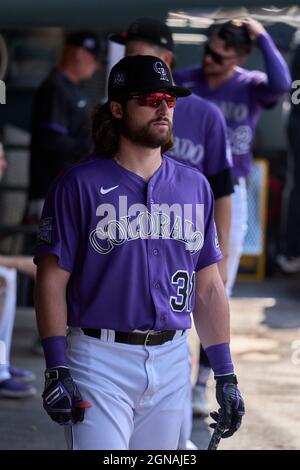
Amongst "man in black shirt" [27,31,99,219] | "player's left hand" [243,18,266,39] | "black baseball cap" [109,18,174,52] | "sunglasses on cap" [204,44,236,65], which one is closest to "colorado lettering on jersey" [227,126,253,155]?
"sunglasses on cap" [204,44,236,65]

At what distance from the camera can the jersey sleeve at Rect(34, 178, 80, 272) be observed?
3.57 m

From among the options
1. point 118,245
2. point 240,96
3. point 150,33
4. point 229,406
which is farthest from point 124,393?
point 240,96

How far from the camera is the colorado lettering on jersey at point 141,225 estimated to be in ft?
11.7

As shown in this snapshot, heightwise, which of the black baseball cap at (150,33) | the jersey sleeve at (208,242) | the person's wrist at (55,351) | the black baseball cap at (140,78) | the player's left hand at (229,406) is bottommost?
the player's left hand at (229,406)

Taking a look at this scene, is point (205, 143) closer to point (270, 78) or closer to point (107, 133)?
point (270, 78)

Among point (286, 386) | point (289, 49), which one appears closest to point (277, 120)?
point (289, 49)

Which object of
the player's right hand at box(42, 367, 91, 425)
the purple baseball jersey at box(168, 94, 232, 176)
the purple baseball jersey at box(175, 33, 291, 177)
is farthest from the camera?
the purple baseball jersey at box(175, 33, 291, 177)

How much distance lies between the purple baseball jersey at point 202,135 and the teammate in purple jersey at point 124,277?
4.11 feet

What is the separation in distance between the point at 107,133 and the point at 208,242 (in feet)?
1.69

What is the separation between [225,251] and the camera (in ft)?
17.2

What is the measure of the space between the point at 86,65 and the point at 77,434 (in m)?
4.46

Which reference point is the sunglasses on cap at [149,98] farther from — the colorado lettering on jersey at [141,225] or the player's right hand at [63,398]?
the player's right hand at [63,398]

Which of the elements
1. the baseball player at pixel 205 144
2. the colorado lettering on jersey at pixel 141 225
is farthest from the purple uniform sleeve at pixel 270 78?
the colorado lettering on jersey at pixel 141 225

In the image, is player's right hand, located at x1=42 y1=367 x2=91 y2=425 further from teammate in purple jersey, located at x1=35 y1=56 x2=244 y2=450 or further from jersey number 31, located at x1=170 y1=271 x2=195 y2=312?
jersey number 31, located at x1=170 y1=271 x2=195 y2=312
